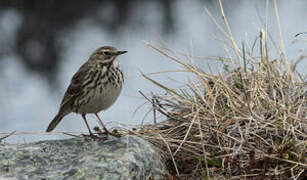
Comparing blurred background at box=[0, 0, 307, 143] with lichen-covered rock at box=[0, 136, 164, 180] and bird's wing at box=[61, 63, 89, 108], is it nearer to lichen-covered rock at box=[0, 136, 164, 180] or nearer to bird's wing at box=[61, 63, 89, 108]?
bird's wing at box=[61, 63, 89, 108]

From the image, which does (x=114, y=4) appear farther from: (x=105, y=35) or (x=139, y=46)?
(x=139, y=46)

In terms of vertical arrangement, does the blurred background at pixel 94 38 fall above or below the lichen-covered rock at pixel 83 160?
above

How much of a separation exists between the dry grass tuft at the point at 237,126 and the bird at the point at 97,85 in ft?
1.43

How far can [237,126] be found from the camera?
5.45m

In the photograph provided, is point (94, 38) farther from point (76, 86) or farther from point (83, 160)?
point (83, 160)

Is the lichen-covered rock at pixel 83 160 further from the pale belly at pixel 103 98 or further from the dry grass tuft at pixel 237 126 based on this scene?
the pale belly at pixel 103 98

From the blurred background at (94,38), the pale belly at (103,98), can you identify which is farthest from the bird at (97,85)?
the blurred background at (94,38)

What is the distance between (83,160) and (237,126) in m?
1.37

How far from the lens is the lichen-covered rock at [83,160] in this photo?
16.4 feet

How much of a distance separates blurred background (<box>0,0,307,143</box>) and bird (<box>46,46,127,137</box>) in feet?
13.2

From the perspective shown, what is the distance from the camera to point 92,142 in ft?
18.7

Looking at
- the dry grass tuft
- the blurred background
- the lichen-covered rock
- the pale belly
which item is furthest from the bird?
the blurred background

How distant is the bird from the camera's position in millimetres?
6312

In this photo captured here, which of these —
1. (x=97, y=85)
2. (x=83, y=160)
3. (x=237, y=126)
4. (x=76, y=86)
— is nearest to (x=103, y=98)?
(x=97, y=85)
